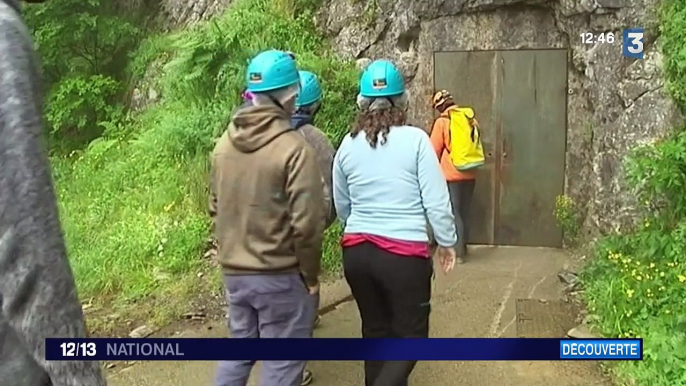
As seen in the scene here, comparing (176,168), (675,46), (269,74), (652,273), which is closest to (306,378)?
(269,74)

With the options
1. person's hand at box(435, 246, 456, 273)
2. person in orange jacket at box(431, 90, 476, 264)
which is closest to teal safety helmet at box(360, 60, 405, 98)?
person's hand at box(435, 246, 456, 273)

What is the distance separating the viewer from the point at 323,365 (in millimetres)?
4535

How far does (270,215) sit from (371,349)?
0.82 meters

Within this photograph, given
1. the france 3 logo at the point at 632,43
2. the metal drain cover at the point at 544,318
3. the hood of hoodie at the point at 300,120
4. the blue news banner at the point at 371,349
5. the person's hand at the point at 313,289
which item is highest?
the france 3 logo at the point at 632,43

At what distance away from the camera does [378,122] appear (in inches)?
128

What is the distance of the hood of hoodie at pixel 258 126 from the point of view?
9.80 feet

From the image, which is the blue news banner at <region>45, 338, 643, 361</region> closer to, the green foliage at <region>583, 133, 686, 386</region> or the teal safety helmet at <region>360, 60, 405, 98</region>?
the green foliage at <region>583, 133, 686, 386</region>

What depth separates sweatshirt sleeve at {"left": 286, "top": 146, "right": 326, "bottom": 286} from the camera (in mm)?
2928

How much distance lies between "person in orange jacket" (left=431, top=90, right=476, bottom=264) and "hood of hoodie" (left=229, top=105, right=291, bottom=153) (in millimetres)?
3680

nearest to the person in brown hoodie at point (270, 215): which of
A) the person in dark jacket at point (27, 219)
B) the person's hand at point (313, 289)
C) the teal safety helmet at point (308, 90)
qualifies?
the person's hand at point (313, 289)

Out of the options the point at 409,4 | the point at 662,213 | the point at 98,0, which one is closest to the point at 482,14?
the point at 409,4

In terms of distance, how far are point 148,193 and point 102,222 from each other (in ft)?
1.77

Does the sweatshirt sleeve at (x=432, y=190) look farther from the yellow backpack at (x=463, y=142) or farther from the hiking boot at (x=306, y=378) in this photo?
the yellow backpack at (x=463, y=142)

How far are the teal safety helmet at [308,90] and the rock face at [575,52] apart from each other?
310 centimetres
